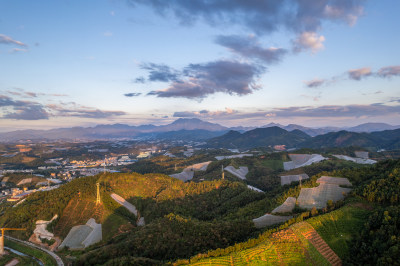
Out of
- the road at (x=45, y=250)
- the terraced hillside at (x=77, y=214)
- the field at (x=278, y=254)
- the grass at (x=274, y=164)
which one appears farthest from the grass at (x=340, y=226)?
the grass at (x=274, y=164)

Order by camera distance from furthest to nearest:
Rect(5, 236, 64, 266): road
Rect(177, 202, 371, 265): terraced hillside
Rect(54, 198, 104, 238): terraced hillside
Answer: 1. Rect(54, 198, 104, 238): terraced hillside
2. Rect(5, 236, 64, 266): road
3. Rect(177, 202, 371, 265): terraced hillside

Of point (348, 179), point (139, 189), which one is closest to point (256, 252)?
point (348, 179)

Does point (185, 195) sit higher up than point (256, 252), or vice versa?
point (256, 252)

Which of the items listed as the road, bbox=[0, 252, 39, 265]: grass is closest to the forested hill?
the road

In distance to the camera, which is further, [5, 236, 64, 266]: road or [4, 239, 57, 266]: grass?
[4, 239, 57, 266]: grass

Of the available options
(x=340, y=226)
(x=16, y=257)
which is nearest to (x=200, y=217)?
(x=340, y=226)

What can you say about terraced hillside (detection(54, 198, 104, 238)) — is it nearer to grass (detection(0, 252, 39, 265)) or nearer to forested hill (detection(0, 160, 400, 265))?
forested hill (detection(0, 160, 400, 265))

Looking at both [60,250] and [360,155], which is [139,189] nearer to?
[60,250]
